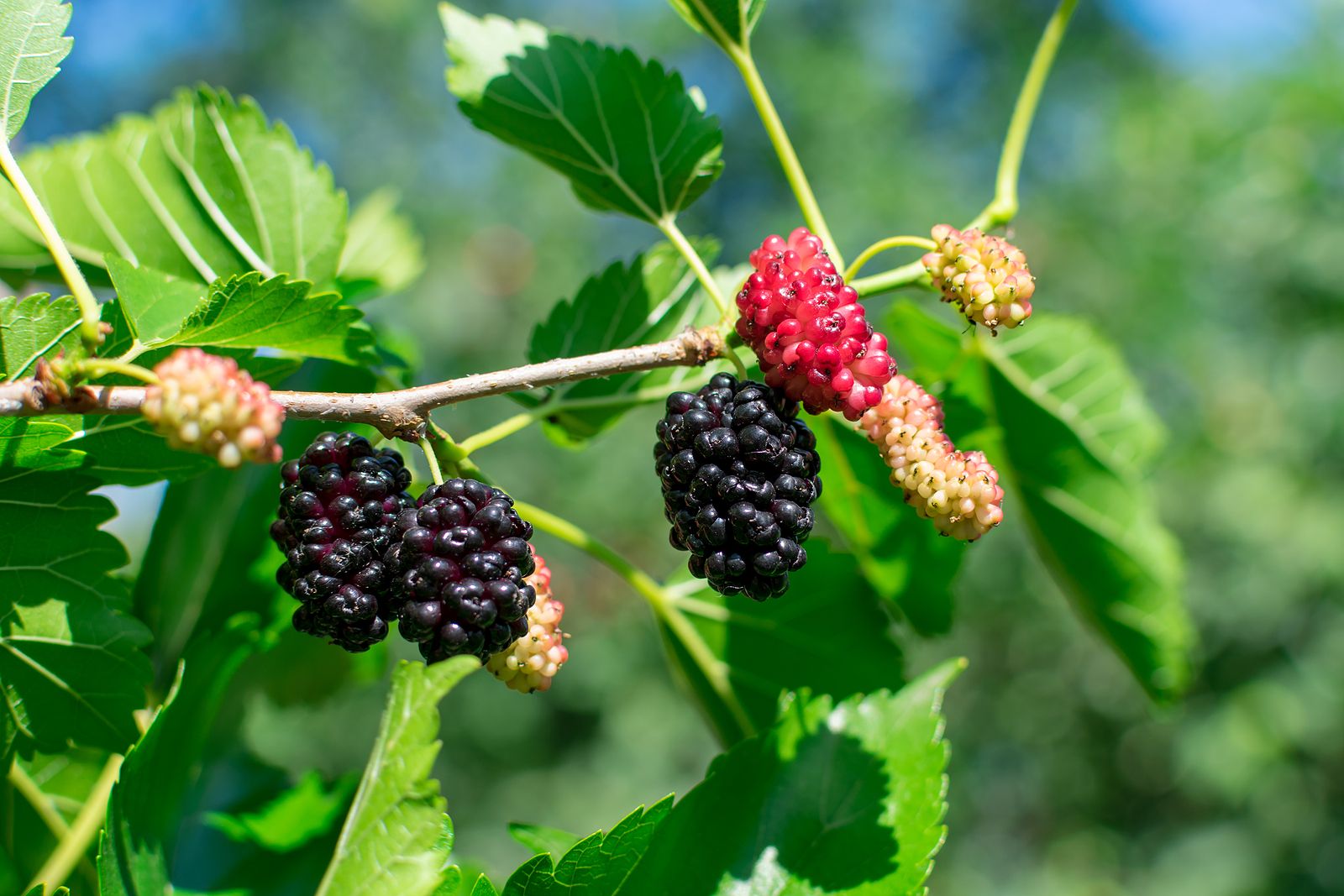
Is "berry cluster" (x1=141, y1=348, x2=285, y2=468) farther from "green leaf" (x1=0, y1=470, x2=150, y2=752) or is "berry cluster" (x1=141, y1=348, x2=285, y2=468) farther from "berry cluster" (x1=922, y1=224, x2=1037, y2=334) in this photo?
"berry cluster" (x1=922, y1=224, x2=1037, y2=334)

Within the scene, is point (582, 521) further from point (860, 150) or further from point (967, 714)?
point (860, 150)

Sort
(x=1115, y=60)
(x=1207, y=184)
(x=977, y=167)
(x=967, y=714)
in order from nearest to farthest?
(x=1207, y=184)
(x=967, y=714)
(x=977, y=167)
(x=1115, y=60)

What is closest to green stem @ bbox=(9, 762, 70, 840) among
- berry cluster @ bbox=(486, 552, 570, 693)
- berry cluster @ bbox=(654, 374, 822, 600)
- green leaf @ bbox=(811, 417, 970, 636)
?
berry cluster @ bbox=(486, 552, 570, 693)

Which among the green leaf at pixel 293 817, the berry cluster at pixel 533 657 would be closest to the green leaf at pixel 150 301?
the berry cluster at pixel 533 657

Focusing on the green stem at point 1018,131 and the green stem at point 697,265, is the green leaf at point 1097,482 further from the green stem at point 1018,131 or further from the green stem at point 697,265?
the green stem at point 697,265

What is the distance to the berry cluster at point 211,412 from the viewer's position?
0.40 m

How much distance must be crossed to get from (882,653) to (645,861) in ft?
1.02

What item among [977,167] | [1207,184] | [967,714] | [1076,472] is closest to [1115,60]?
[977,167]

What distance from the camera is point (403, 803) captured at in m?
0.52

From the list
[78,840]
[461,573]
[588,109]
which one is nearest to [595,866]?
[461,573]

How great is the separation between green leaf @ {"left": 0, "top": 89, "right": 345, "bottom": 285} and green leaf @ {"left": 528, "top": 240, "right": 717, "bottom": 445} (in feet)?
0.63

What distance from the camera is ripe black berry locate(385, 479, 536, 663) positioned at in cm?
51

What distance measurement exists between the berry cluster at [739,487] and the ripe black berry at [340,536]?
0.16 metres

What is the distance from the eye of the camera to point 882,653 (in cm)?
84
